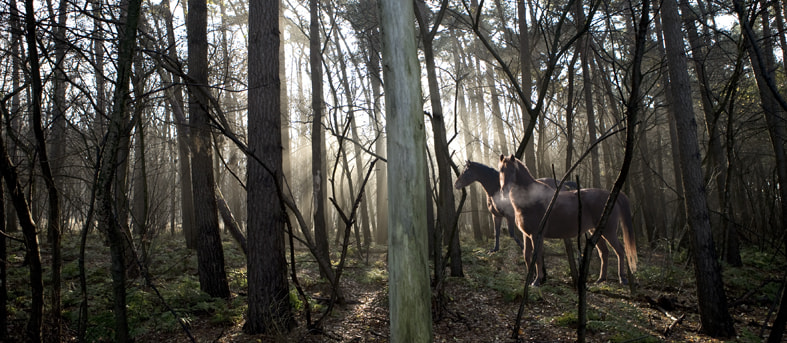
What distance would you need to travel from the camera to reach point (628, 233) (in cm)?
776

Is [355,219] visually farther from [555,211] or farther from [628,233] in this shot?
[628,233]

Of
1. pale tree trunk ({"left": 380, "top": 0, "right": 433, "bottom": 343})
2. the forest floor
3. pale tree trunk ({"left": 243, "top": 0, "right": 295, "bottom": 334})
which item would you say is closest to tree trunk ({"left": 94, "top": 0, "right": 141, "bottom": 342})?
the forest floor

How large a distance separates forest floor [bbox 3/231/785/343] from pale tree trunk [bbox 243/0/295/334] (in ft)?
1.00

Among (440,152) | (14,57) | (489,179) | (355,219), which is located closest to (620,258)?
(489,179)

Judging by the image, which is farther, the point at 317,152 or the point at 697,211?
the point at 317,152

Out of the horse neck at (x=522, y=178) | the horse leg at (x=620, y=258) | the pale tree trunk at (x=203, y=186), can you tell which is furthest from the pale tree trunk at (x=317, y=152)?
the horse leg at (x=620, y=258)

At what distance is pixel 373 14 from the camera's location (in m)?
13.6

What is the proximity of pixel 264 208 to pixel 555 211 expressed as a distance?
5.45 m

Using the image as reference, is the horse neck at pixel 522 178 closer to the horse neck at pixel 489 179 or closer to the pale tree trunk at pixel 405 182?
the horse neck at pixel 489 179

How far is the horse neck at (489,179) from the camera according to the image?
30.1 ft

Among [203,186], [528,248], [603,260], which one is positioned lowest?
[603,260]

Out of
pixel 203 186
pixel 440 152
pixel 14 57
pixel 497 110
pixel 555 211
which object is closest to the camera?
pixel 440 152

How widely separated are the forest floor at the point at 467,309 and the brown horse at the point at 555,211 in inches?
25.1

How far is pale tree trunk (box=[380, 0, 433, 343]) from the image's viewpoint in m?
2.51
